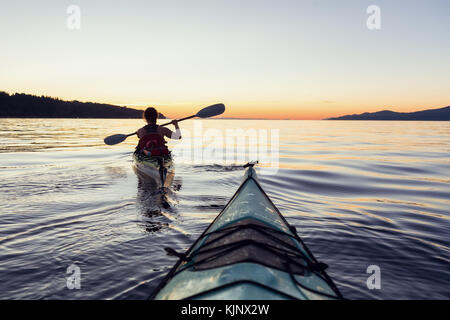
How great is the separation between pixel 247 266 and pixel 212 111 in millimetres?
8876

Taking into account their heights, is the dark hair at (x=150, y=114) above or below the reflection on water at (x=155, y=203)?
above

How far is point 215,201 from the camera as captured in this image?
766cm

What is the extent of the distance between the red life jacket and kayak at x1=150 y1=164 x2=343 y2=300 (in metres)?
5.36

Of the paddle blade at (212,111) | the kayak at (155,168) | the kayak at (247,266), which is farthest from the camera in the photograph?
the paddle blade at (212,111)

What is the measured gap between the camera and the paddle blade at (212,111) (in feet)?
34.1

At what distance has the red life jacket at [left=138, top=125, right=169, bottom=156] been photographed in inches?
340

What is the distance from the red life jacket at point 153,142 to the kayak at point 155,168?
28 cm

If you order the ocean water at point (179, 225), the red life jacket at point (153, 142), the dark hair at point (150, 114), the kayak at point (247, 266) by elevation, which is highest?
the dark hair at point (150, 114)

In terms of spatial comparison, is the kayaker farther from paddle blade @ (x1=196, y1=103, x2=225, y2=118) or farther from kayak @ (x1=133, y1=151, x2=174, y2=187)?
paddle blade @ (x1=196, y1=103, x2=225, y2=118)

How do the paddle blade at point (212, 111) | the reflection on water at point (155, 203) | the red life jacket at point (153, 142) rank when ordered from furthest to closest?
the paddle blade at point (212, 111)
the red life jacket at point (153, 142)
the reflection on water at point (155, 203)

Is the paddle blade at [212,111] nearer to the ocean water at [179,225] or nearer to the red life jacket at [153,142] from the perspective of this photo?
the red life jacket at [153,142]

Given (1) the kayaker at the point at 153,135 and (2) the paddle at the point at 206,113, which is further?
(2) the paddle at the point at 206,113

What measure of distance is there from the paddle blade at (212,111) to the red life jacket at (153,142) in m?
2.12

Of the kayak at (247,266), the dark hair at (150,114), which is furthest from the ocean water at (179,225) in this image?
the dark hair at (150,114)
